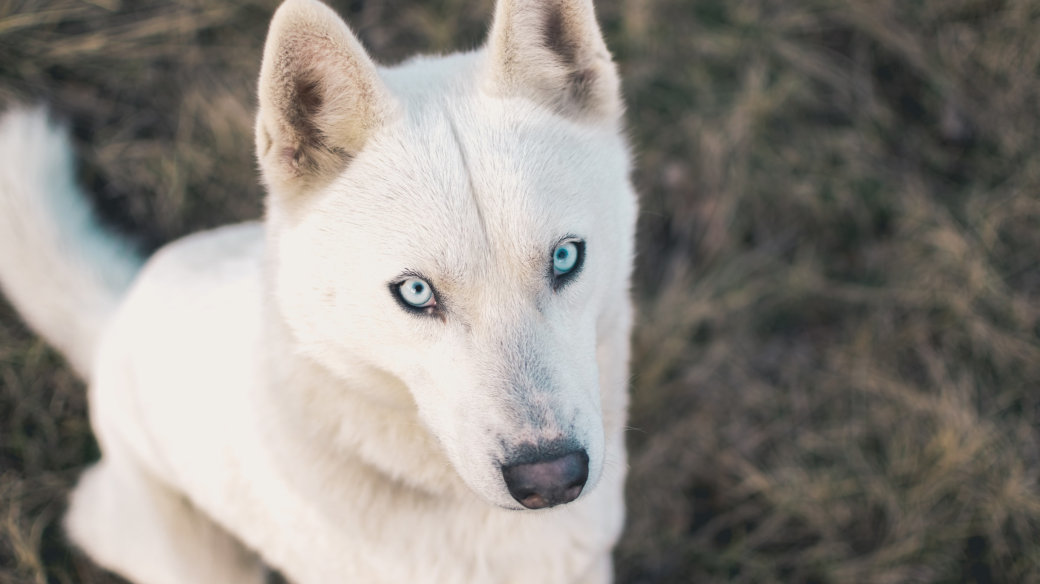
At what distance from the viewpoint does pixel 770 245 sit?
3.64m

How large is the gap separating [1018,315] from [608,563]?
2096 mm

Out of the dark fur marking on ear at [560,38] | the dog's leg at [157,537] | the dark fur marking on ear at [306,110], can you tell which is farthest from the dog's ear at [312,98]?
the dog's leg at [157,537]

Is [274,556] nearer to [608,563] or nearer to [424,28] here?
[608,563]

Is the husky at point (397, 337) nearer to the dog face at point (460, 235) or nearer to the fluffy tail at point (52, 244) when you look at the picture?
the dog face at point (460, 235)

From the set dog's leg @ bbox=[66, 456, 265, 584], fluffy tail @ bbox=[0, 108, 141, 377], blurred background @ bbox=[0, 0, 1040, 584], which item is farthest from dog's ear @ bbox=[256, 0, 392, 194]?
blurred background @ bbox=[0, 0, 1040, 584]

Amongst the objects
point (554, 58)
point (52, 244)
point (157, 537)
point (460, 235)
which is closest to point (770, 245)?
point (554, 58)

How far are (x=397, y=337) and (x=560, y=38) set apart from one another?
80 centimetres

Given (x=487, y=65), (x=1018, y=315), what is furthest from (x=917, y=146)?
(x=487, y=65)

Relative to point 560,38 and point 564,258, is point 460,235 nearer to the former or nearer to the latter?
point 564,258

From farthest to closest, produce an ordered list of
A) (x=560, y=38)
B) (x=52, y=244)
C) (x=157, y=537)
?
1. (x=52, y=244)
2. (x=157, y=537)
3. (x=560, y=38)

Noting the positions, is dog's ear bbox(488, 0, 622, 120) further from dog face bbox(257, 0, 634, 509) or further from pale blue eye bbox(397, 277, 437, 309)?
pale blue eye bbox(397, 277, 437, 309)

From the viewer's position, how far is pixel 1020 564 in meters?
2.74

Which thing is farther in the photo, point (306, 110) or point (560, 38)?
point (560, 38)

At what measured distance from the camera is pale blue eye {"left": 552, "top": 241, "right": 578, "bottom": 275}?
5.42 feet
